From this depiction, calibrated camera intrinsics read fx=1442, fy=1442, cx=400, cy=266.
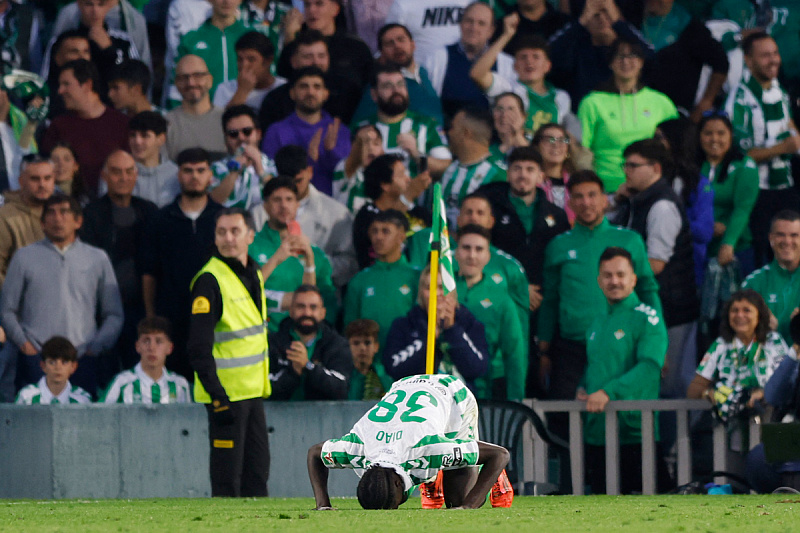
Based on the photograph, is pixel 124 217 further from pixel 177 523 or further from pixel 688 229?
pixel 177 523

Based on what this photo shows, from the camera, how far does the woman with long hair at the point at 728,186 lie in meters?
12.9

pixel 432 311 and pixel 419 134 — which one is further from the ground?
pixel 419 134

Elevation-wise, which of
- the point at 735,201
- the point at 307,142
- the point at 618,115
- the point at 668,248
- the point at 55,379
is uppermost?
the point at 618,115

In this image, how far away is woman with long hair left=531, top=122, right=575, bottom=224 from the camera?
1288 centimetres

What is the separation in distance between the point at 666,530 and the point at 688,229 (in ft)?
21.4

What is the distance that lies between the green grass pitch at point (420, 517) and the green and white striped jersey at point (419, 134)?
5.04m

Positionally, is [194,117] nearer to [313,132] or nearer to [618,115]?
[313,132]

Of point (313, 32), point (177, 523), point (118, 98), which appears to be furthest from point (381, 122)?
point (177, 523)

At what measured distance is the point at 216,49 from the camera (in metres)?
14.0

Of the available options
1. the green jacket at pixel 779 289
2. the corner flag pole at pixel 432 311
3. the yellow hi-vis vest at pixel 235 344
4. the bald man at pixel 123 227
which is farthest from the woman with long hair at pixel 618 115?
the corner flag pole at pixel 432 311

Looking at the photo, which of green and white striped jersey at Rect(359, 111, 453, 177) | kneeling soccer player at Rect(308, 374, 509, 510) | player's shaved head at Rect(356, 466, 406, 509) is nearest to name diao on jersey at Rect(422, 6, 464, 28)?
green and white striped jersey at Rect(359, 111, 453, 177)

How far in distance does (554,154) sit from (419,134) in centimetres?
127

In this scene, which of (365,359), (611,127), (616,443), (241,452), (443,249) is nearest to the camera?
(443,249)

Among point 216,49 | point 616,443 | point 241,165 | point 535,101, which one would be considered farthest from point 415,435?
point 216,49
